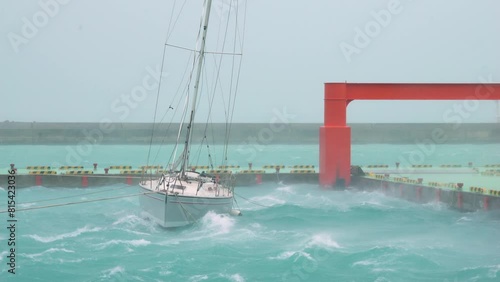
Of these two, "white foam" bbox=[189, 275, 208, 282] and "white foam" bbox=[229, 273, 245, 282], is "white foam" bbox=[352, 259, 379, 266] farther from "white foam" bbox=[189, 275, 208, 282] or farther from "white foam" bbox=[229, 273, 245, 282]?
"white foam" bbox=[189, 275, 208, 282]

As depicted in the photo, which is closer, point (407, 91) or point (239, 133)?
point (407, 91)

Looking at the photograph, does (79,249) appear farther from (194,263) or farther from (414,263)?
(414,263)

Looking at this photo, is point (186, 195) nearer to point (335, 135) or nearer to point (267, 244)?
point (267, 244)

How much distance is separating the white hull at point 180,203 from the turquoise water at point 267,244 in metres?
0.38

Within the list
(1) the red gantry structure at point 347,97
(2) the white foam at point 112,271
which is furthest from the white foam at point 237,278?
(1) the red gantry structure at point 347,97

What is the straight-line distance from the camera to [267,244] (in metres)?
25.8

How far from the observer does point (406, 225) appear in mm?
30234

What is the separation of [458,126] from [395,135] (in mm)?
17866

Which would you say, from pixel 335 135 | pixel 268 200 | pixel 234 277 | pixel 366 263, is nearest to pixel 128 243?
pixel 234 277

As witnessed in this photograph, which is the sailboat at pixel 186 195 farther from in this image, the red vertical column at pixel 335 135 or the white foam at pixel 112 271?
the red vertical column at pixel 335 135

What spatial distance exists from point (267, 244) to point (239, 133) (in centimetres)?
11381

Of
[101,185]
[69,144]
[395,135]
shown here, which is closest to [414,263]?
[101,185]

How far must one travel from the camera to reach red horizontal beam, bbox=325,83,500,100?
39.1 meters

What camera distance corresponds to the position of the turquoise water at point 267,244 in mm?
21578
